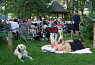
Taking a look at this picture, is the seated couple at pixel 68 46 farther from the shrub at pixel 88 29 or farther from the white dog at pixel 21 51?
the shrub at pixel 88 29

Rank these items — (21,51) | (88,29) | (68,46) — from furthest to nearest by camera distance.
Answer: (88,29) < (68,46) < (21,51)

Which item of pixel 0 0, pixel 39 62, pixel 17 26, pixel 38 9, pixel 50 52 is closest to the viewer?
pixel 39 62

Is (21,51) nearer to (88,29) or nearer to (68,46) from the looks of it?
(68,46)

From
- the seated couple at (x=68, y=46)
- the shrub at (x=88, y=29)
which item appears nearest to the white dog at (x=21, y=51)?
the seated couple at (x=68, y=46)

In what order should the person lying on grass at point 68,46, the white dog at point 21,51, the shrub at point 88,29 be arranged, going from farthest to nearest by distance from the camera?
the shrub at point 88,29 → the person lying on grass at point 68,46 → the white dog at point 21,51

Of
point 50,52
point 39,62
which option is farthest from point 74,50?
point 39,62

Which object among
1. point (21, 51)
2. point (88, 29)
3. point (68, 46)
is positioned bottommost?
point (68, 46)

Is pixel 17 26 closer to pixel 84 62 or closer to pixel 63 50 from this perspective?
pixel 63 50

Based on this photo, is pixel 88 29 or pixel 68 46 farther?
pixel 88 29

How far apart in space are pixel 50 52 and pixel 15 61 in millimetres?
1854

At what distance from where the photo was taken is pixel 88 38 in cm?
1032

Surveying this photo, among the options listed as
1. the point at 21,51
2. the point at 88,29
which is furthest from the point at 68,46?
the point at 88,29

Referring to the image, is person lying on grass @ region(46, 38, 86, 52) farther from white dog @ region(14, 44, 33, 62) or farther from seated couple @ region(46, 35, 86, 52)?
white dog @ region(14, 44, 33, 62)

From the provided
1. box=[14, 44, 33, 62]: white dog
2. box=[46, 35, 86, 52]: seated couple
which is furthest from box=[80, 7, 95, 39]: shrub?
box=[14, 44, 33, 62]: white dog
